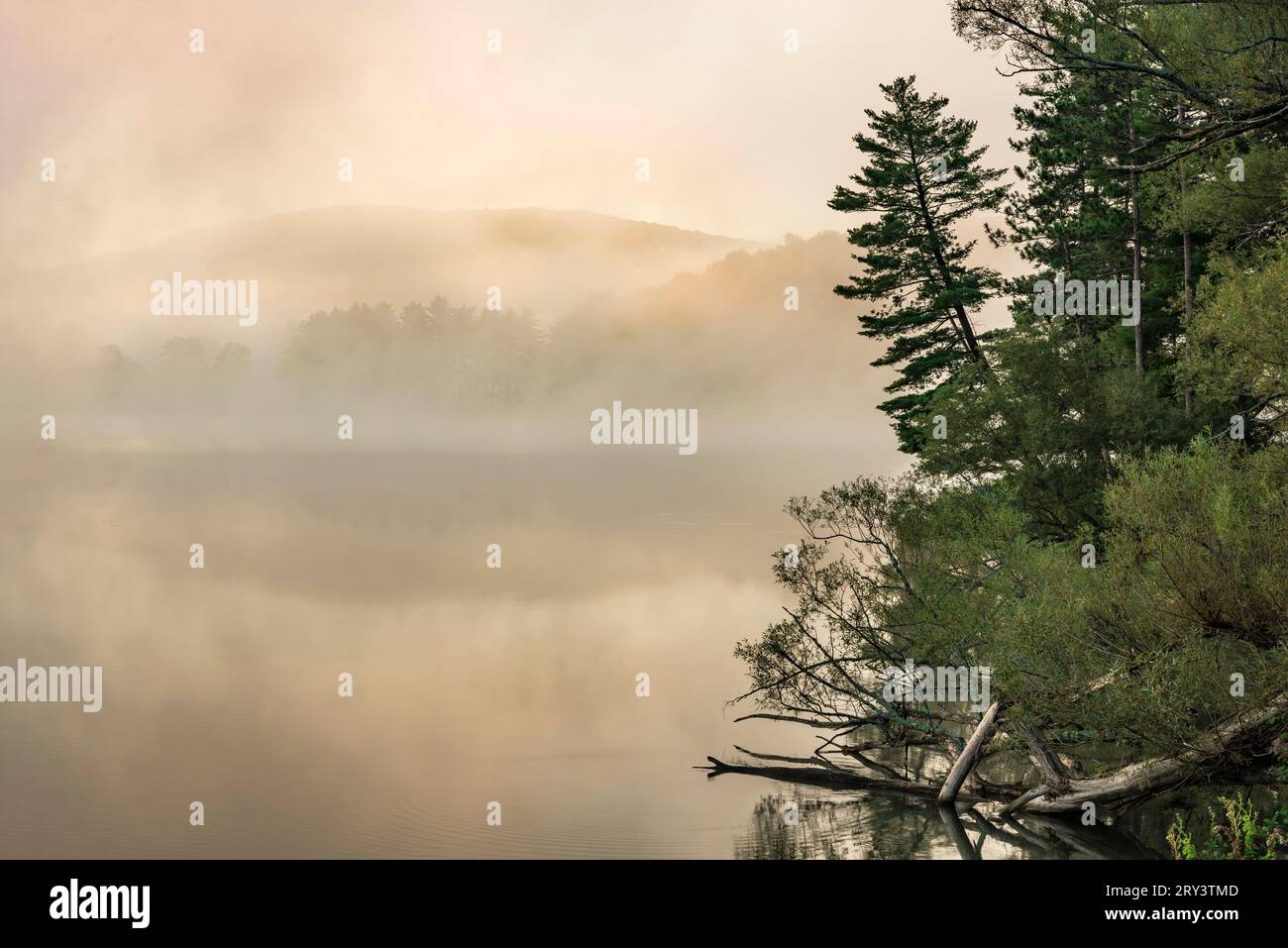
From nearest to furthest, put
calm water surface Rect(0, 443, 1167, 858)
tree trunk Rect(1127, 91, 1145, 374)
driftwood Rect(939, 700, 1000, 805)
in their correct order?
1. driftwood Rect(939, 700, 1000, 805)
2. calm water surface Rect(0, 443, 1167, 858)
3. tree trunk Rect(1127, 91, 1145, 374)

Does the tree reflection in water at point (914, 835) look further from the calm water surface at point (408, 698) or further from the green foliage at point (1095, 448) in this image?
the green foliage at point (1095, 448)

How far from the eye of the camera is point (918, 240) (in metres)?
28.5

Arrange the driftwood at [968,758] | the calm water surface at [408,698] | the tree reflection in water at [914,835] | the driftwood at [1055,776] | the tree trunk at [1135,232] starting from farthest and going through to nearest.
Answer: the tree trunk at [1135,232], the calm water surface at [408,698], the driftwood at [968,758], the tree reflection in water at [914,835], the driftwood at [1055,776]

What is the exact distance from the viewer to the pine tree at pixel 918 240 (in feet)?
91.6

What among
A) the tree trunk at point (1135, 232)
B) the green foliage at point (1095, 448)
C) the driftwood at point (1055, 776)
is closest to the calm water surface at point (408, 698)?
the driftwood at point (1055, 776)

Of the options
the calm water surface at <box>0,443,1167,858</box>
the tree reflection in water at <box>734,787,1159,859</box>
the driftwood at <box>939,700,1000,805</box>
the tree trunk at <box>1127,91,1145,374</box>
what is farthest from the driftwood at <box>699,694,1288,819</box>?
the tree trunk at <box>1127,91,1145,374</box>

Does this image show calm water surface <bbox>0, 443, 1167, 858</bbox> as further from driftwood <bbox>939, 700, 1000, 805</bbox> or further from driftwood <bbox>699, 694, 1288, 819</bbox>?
driftwood <bbox>939, 700, 1000, 805</bbox>

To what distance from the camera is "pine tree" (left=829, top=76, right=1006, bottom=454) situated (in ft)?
91.6

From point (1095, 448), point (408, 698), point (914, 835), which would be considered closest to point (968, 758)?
point (914, 835)

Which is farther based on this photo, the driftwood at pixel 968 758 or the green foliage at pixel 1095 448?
the driftwood at pixel 968 758
